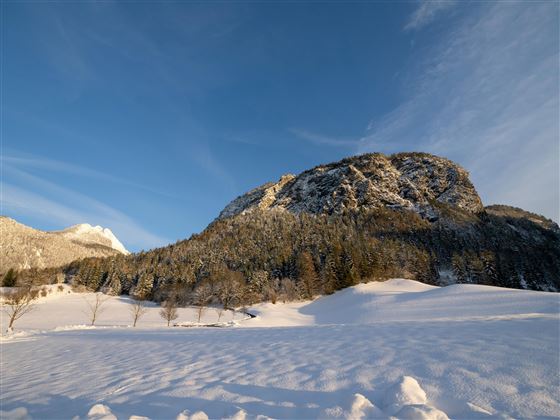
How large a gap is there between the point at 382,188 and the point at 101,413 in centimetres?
16342

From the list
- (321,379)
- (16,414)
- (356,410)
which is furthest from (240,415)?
(16,414)

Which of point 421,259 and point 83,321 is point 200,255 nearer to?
point 83,321

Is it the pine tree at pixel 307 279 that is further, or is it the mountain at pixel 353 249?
the mountain at pixel 353 249

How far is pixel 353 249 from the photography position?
248 feet

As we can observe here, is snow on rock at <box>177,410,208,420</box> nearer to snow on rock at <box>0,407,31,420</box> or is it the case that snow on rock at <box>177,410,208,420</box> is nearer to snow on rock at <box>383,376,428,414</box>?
snow on rock at <box>383,376,428,414</box>

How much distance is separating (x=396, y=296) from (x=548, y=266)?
92.2m

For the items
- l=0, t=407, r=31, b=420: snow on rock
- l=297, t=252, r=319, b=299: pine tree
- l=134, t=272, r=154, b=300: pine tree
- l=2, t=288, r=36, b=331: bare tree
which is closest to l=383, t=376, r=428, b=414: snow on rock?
l=0, t=407, r=31, b=420: snow on rock

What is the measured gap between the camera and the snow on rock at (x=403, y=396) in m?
4.13

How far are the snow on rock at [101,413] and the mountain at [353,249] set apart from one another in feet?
205

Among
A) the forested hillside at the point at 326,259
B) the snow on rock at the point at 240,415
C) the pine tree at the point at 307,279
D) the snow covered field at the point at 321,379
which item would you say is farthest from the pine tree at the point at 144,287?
the snow on rock at the point at 240,415

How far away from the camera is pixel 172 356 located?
32.1ft

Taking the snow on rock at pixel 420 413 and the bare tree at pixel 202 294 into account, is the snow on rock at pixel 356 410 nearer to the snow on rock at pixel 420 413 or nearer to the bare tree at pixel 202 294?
the snow on rock at pixel 420 413

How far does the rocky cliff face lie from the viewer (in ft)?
479

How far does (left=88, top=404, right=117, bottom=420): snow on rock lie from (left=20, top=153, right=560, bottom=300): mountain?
6242cm
